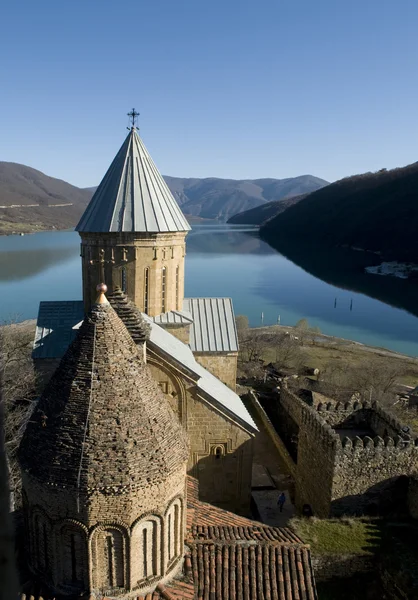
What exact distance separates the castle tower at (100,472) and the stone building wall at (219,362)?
6.16 m

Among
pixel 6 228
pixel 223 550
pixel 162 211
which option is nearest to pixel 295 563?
pixel 223 550

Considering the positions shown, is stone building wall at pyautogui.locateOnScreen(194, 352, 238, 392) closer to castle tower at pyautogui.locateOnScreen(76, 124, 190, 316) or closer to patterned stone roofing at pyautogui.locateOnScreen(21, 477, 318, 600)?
castle tower at pyautogui.locateOnScreen(76, 124, 190, 316)

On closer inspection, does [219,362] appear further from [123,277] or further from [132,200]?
[132,200]

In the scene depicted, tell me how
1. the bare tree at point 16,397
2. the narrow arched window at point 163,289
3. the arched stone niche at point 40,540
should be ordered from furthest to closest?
the narrow arched window at point 163,289
the bare tree at point 16,397
the arched stone niche at point 40,540

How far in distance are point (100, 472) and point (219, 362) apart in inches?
270

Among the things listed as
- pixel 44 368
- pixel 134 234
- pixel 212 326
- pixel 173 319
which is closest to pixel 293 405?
pixel 212 326

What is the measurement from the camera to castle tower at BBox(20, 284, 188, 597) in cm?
357

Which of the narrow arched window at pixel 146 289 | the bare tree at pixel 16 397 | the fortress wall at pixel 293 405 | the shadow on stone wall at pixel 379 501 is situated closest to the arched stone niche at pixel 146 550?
the bare tree at pixel 16 397

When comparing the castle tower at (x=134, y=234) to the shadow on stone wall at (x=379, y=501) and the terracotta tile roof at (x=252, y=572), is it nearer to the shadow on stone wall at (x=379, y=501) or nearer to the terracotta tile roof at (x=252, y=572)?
the shadow on stone wall at (x=379, y=501)

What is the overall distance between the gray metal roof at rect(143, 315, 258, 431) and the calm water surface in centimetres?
1936

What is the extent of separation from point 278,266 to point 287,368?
44.1 meters

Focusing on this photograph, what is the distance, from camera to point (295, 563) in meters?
4.35

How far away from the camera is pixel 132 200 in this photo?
31.6ft

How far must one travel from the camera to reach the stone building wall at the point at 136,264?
9570 mm
